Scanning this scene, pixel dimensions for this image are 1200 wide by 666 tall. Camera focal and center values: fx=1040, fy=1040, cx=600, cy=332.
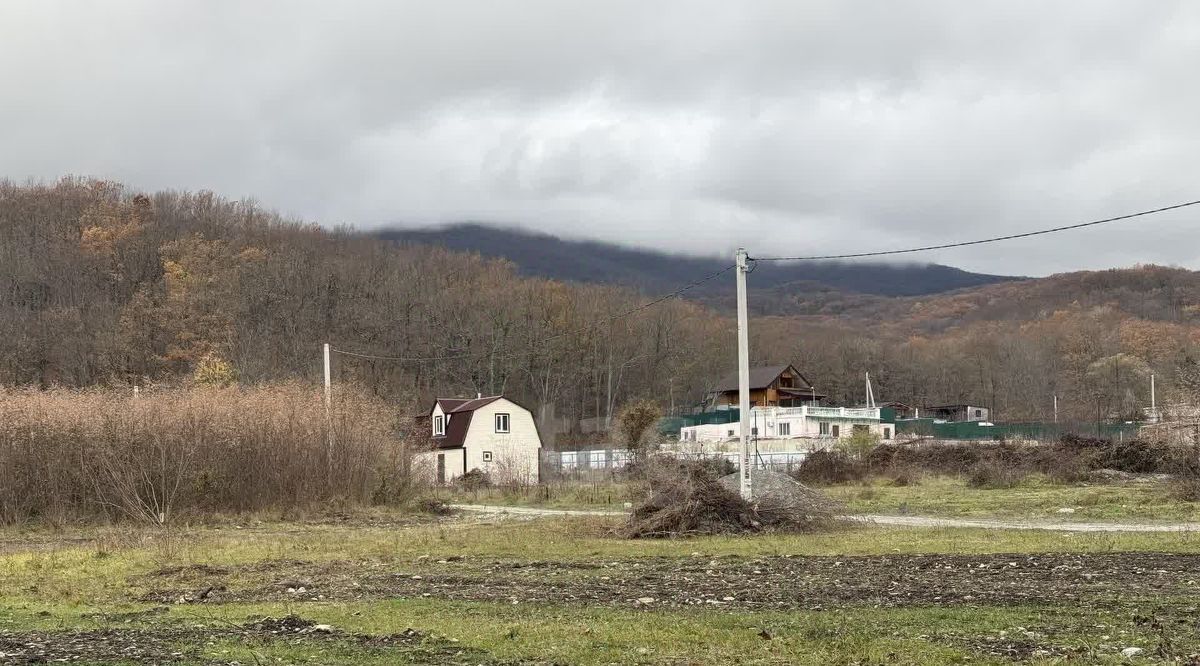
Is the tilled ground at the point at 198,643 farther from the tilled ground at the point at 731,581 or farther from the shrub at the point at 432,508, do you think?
the shrub at the point at 432,508

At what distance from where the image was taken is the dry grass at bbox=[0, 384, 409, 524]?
27984mm

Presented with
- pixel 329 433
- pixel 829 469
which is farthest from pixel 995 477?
pixel 329 433

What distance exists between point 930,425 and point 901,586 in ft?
251

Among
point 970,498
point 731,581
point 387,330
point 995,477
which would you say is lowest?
point 970,498

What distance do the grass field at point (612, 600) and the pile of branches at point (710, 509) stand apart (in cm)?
106

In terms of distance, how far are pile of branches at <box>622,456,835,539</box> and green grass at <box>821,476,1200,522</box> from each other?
6720mm

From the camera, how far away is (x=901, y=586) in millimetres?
12930

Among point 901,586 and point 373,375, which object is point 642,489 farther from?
point 373,375

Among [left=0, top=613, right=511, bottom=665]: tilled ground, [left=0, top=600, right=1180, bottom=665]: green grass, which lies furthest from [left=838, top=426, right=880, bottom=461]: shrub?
[left=0, top=613, right=511, bottom=665]: tilled ground

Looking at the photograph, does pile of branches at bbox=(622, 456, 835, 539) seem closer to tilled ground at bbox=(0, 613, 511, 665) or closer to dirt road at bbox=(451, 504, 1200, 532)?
dirt road at bbox=(451, 504, 1200, 532)

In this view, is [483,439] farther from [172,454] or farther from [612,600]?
[612,600]

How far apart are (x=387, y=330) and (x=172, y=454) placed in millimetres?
64558

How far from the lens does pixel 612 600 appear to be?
40.5 ft

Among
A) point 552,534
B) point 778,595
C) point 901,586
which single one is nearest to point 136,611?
point 778,595
